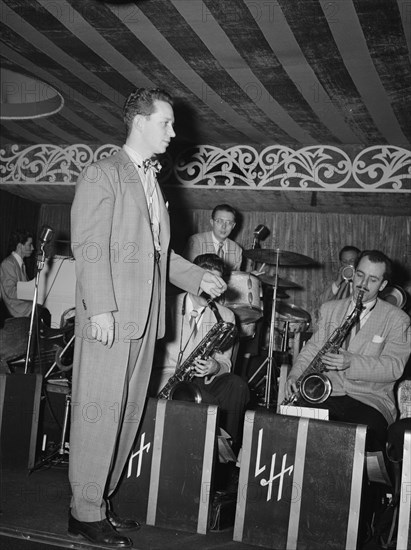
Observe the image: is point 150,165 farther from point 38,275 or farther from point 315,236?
point 315,236

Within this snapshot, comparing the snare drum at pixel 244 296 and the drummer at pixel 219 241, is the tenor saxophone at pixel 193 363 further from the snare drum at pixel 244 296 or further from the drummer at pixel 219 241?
the drummer at pixel 219 241

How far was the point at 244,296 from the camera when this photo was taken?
4852 millimetres

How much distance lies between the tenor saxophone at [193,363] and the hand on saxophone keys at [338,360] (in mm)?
665

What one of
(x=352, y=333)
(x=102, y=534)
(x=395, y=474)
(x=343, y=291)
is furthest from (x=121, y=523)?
(x=343, y=291)

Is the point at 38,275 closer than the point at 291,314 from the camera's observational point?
Yes

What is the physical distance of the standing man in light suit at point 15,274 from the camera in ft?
19.9

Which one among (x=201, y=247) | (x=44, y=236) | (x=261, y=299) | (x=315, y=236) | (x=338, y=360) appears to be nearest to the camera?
(x=338, y=360)

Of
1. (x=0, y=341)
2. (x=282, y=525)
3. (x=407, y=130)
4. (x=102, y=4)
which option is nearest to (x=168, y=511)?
Answer: (x=282, y=525)

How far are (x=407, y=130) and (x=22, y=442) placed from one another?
3.76m

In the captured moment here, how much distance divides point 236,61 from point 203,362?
198 cm

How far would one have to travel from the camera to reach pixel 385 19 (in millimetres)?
3410

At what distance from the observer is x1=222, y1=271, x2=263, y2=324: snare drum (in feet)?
15.7

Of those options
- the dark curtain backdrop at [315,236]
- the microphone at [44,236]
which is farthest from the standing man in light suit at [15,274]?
the microphone at [44,236]

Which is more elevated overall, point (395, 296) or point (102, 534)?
point (395, 296)
